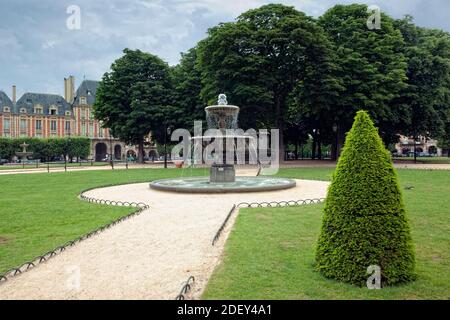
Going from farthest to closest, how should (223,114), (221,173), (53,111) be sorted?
(53,111), (223,114), (221,173)

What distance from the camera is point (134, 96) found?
47781 mm

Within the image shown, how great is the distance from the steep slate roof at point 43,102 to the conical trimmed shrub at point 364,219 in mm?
92834

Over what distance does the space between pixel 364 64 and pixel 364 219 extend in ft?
109

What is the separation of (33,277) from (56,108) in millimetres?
92612

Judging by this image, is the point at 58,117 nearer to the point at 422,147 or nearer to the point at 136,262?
the point at 136,262

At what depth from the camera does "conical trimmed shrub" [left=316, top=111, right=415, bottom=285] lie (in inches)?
223

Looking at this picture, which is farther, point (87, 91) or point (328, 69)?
point (87, 91)

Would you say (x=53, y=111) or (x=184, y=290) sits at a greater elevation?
(x=53, y=111)

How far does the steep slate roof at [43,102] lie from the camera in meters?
87.6

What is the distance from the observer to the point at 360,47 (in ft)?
122

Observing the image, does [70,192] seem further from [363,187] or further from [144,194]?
[363,187]

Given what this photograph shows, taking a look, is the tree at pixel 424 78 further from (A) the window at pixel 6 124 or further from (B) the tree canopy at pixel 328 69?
(A) the window at pixel 6 124

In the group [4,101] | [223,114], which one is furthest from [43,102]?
[223,114]

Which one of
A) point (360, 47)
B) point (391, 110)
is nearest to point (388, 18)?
point (360, 47)
